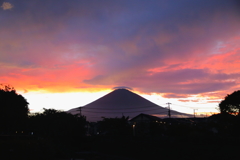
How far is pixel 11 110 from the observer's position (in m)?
35.0

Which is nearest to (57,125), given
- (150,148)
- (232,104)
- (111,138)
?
(111,138)

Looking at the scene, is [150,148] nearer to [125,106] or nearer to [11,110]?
[11,110]

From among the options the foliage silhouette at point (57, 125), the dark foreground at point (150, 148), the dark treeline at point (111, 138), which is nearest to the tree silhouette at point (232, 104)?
the dark treeline at point (111, 138)

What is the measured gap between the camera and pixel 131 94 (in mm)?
149250

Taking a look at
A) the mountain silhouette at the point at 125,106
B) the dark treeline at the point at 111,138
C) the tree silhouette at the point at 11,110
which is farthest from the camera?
the mountain silhouette at the point at 125,106

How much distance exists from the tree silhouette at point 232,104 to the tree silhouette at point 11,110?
94.8ft

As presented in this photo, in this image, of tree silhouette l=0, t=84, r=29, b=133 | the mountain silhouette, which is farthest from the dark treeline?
the mountain silhouette

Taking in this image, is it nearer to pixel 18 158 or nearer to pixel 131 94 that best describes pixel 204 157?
pixel 18 158

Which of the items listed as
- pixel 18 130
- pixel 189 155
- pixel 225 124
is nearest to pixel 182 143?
pixel 189 155

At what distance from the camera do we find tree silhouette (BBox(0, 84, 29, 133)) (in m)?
34.0

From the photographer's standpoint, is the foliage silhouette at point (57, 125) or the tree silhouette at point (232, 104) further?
the foliage silhouette at point (57, 125)

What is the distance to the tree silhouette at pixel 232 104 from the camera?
27231 millimetres

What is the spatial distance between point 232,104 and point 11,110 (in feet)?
99.2

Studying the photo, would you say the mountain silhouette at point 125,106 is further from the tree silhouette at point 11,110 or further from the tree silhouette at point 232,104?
the tree silhouette at point 232,104
